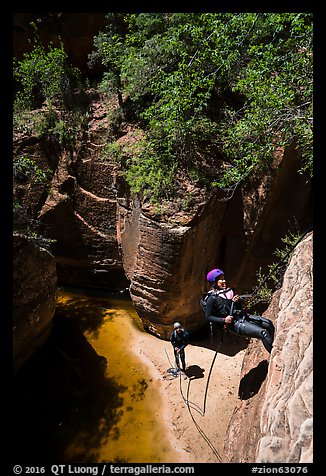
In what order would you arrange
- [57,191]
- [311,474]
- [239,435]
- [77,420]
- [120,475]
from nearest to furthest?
[311,474] → [120,475] → [239,435] → [77,420] → [57,191]

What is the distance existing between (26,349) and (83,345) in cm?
158

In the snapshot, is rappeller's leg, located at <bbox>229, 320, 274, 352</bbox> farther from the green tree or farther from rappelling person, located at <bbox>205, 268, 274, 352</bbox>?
the green tree

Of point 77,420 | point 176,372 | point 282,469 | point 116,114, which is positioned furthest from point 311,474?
point 116,114

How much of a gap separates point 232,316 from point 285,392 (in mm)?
1358

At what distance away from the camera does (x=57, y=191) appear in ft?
27.2

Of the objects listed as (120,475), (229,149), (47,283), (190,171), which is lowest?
(120,475)

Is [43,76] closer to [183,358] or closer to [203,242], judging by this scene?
[203,242]

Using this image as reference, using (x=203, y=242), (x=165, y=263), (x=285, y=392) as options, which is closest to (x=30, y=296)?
(x=165, y=263)

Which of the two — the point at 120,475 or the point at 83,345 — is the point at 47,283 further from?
the point at 120,475

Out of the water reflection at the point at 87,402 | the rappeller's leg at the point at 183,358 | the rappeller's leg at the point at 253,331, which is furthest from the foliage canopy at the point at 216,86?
the water reflection at the point at 87,402

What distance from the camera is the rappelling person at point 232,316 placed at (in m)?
4.64

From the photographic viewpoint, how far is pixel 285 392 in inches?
140

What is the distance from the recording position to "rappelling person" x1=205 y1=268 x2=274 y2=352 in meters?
4.64

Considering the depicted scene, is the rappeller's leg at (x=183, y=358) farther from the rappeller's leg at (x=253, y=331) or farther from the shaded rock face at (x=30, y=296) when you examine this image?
the shaded rock face at (x=30, y=296)
